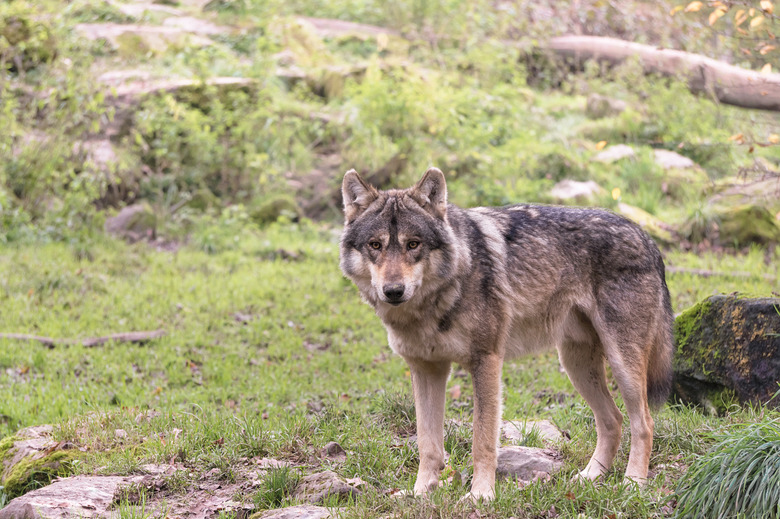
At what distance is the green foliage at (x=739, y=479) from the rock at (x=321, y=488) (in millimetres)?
1978

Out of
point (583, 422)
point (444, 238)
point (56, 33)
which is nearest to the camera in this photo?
point (444, 238)

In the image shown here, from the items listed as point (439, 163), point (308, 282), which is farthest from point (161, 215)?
point (439, 163)

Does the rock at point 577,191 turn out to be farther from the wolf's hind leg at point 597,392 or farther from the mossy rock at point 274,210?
the wolf's hind leg at point 597,392

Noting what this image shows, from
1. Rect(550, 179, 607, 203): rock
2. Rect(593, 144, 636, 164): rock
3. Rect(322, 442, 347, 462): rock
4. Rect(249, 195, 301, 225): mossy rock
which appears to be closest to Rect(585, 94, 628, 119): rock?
Rect(593, 144, 636, 164): rock

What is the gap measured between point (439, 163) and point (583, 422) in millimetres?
8223

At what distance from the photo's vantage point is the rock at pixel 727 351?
220 inches

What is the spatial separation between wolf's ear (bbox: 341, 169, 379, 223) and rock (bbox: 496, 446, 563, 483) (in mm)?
2034

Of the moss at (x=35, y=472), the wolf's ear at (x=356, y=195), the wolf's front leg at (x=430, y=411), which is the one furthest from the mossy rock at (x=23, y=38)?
the wolf's front leg at (x=430, y=411)

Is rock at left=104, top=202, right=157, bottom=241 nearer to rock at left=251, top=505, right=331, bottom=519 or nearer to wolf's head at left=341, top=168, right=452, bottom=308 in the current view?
wolf's head at left=341, top=168, right=452, bottom=308

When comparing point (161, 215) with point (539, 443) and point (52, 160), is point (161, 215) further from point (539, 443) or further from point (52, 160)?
point (539, 443)

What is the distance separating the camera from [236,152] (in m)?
14.1

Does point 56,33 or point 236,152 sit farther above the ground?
point 56,33

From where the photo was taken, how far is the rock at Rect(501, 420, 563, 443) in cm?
563

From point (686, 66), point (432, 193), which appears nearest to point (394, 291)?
point (432, 193)
